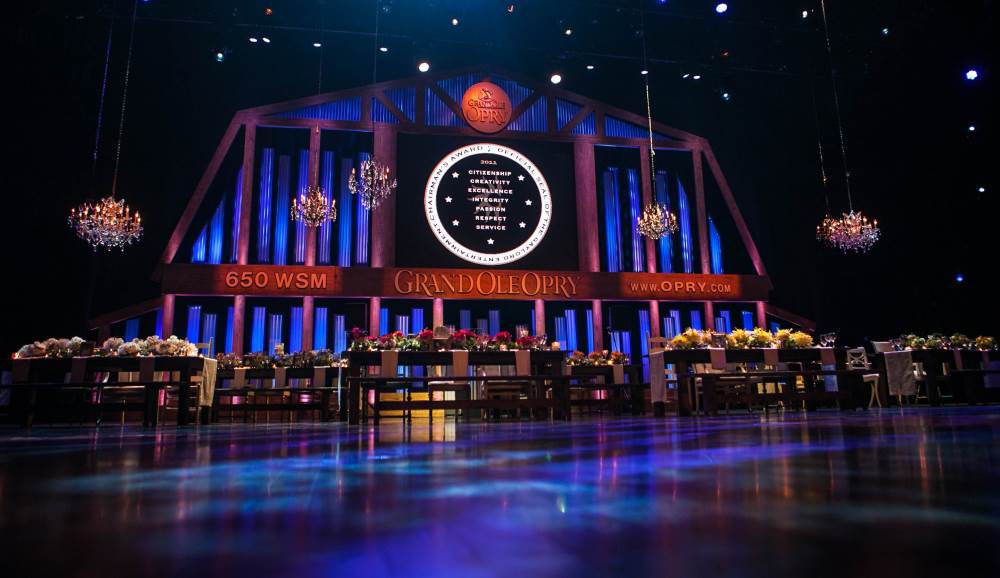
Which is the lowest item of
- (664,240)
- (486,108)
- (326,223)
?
(664,240)

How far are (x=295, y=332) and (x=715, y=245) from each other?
359 inches

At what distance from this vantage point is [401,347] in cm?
665

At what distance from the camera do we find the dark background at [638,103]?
883 cm

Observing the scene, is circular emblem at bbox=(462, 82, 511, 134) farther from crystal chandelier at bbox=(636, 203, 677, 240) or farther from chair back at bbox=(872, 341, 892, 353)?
chair back at bbox=(872, 341, 892, 353)

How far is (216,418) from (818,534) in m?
9.49

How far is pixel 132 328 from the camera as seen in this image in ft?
37.4

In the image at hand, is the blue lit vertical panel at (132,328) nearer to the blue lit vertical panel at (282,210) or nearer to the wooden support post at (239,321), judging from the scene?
the wooden support post at (239,321)

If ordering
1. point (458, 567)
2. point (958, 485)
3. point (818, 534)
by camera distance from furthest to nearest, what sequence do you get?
point (958, 485) → point (818, 534) → point (458, 567)

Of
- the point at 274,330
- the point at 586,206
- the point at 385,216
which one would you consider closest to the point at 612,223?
the point at 586,206

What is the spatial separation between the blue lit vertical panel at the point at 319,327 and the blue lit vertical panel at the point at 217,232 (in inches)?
81.9

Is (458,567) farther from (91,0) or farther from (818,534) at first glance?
(91,0)

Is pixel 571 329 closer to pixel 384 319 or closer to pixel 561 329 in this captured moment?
pixel 561 329

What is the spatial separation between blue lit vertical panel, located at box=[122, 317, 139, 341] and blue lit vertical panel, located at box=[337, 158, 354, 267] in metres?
3.84

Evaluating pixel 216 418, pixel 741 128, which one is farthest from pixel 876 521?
pixel 741 128
